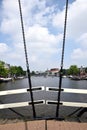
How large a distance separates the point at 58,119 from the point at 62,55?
119cm

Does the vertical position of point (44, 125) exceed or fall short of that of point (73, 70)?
it exceeds it

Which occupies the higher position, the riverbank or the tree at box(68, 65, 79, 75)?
the riverbank

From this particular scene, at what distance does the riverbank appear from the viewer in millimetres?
3981

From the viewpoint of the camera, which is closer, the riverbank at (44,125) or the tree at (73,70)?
the riverbank at (44,125)

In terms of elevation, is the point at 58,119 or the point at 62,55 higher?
the point at 62,55

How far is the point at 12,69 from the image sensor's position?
533 ft

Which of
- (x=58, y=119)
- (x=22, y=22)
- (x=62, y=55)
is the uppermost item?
(x=22, y=22)

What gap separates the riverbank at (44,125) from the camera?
3981 mm

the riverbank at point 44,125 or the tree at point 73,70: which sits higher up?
the riverbank at point 44,125

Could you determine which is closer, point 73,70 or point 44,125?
point 44,125

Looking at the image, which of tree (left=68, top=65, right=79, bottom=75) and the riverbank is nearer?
the riverbank

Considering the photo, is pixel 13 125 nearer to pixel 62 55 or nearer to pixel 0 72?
pixel 62 55

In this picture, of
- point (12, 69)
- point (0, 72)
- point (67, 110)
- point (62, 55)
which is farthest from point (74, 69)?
point (62, 55)

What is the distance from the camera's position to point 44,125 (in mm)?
4074
